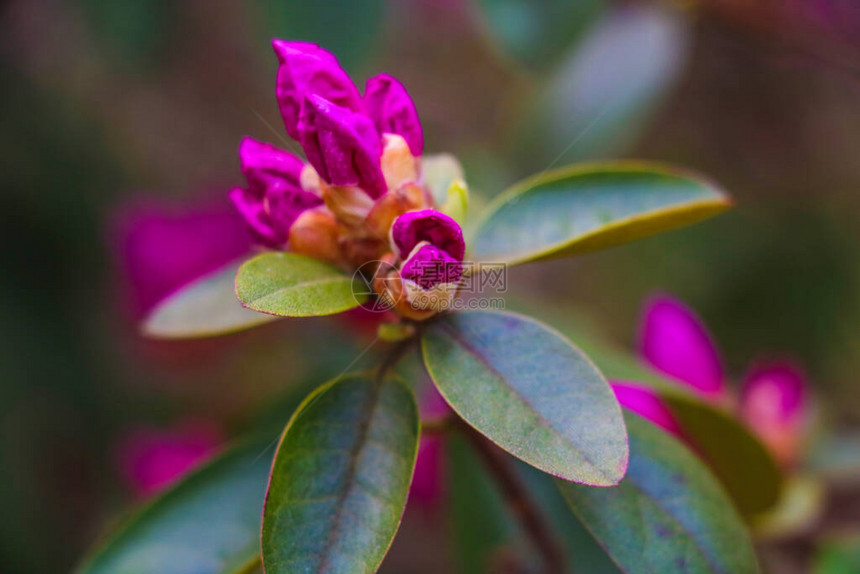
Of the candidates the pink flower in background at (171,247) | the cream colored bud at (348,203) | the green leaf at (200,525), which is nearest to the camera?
the cream colored bud at (348,203)

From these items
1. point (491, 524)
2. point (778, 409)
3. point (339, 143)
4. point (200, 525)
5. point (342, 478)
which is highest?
point (339, 143)

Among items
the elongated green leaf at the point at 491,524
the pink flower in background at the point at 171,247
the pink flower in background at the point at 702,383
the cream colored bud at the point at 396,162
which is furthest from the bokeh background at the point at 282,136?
the cream colored bud at the point at 396,162

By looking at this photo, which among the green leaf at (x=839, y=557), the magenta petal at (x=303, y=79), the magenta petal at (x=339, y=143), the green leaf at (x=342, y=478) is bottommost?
the green leaf at (x=839, y=557)

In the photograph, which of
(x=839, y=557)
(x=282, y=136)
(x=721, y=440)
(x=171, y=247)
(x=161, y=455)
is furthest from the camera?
(x=282, y=136)

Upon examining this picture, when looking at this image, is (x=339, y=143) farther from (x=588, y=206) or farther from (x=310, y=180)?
(x=588, y=206)

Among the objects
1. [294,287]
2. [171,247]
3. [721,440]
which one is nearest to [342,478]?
[294,287]

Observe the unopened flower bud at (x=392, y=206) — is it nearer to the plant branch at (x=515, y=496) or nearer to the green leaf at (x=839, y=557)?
the plant branch at (x=515, y=496)

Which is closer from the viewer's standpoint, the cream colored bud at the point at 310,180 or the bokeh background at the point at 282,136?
the cream colored bud at the point at 310,180
